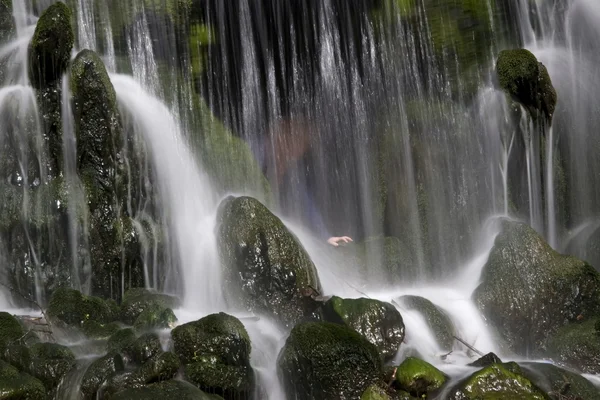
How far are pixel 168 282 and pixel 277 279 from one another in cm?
225

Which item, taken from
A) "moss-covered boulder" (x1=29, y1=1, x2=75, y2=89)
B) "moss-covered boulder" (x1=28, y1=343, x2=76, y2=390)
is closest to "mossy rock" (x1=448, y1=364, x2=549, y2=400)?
"moss-covered boulder" (x1=28, y1=343, x2=76, y2=390)

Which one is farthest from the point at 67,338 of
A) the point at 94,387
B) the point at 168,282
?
the point at 168,282

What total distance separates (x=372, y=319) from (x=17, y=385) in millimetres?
4401

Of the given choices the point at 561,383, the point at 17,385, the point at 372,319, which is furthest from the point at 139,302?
the point at 561,383

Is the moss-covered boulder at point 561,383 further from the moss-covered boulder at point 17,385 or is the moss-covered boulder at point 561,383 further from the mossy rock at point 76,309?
the mossy rock at point 76,309

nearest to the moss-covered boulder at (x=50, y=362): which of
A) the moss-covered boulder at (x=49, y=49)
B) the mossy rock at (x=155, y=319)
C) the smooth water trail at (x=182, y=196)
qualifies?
the mossy rock at (x=155, y=319)

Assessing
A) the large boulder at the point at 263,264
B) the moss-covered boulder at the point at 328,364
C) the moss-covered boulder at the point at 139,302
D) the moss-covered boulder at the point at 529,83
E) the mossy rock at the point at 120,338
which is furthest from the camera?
the moss-covered boulder at the point at 529,83

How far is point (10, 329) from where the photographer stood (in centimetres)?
824

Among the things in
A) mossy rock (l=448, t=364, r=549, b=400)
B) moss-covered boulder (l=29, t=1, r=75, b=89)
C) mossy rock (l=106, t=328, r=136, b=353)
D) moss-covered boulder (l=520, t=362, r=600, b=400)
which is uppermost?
moss-covered boulder (l=29, t=1, r=75, b=89)

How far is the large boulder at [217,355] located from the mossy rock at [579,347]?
176 inches

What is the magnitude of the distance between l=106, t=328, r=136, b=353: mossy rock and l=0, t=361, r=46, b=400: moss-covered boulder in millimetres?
1111

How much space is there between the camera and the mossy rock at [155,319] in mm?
8914

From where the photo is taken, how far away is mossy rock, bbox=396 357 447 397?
7.76 m

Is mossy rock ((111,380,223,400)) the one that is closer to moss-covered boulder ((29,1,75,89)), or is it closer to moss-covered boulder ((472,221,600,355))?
moss-covered boulder ((472,221,600,355))
